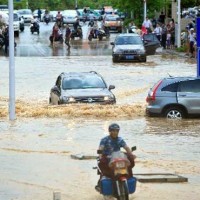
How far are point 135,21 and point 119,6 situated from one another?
1.81 metres

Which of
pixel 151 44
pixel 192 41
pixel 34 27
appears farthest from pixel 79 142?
pixel 34 27

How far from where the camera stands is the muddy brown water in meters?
17.7

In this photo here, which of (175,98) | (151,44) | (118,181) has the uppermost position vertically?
(151,44)

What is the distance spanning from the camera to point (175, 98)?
27906mm

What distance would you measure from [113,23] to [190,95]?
51668 millimetres

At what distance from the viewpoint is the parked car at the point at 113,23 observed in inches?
3086

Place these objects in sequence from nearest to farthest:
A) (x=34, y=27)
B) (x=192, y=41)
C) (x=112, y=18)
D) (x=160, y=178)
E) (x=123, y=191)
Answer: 1. (x=123, y=191)
2. (x=160, y=178)
3. (x=192, y=41)
4. (x=34, y=27)
5. (x=112, y=18)

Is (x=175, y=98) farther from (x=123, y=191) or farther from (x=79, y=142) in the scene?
(x=123, y=191)

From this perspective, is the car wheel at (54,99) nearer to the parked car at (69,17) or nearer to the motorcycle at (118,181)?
the motorcycle at (118,181)

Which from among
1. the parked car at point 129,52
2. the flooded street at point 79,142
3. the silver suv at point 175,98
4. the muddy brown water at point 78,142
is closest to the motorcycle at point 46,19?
the parked car at point 129,52

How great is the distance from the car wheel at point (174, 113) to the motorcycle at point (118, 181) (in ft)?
41.6

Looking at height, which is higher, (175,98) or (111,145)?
(111,145)

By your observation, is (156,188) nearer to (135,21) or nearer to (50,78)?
(50,78)

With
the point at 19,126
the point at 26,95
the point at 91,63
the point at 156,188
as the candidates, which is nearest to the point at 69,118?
the point at 19,126
